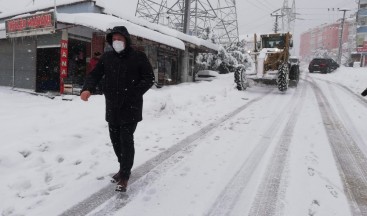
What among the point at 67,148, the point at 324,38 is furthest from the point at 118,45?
the point at 324,38

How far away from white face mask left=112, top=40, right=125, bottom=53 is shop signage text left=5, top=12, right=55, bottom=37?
1024 cm

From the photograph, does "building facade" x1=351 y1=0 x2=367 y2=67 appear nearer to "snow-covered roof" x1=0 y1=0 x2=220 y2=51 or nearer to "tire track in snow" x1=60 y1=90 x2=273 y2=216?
"snow-covered roof" x1=0 y1=0 x2=220 y2=51

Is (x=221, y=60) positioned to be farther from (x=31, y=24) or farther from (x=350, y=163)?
(x=350, y=163)

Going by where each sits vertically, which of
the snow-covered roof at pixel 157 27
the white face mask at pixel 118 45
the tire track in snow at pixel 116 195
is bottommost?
the tire track in snow at pixel 116 195

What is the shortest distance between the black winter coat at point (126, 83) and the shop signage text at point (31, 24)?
1026 centimetres

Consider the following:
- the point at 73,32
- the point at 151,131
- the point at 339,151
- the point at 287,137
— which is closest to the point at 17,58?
the point at 73,32

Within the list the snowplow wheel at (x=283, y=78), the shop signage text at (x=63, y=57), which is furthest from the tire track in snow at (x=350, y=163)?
the shop signage text at (x=63, y=57)

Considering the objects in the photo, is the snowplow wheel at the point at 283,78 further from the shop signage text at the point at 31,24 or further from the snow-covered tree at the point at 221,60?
the snow-covered tree at the point at 221,60

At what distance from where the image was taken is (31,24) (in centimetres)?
1377

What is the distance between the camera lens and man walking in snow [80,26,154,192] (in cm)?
366

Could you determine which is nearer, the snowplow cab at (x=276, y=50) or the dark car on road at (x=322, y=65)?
the snowplow cab at (x=276, y=50)

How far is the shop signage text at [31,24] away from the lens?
502 inches

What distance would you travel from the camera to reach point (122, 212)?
323 centimetres

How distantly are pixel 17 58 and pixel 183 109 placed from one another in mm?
11174
